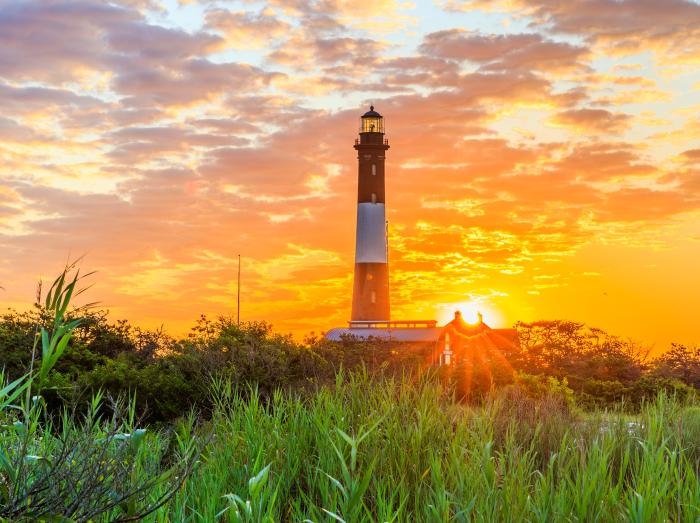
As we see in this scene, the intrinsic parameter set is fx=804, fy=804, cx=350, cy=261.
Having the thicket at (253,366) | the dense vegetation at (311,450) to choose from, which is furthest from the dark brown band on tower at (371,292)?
the dense vegetation at (311,450)

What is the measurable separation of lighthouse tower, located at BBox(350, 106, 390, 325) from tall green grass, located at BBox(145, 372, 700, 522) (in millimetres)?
34811

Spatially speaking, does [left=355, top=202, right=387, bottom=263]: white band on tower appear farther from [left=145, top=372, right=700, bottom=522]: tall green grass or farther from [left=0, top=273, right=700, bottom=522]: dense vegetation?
[left=145, top=372, right=700, bottom=522]: tall green grass

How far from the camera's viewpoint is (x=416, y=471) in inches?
216

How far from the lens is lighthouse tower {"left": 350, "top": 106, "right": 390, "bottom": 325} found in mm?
42531

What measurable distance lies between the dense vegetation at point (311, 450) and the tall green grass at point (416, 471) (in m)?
0.02

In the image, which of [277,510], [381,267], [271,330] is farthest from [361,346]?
[381,267]

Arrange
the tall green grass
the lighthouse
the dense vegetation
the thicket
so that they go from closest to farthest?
the dense vegetation
the tall green grass
the thicket
the lighthouse

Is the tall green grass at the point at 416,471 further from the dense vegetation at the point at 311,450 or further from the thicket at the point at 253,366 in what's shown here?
the thicket at the point at 253,366

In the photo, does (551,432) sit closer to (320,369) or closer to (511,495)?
(511,495)

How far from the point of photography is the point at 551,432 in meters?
7.24

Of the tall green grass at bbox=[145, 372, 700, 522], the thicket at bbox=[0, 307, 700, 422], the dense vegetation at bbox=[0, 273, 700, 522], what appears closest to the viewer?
the dense vegetation at bbox=[0, 273, 700, 522]

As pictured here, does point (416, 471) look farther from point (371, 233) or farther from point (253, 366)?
point (371, 233)

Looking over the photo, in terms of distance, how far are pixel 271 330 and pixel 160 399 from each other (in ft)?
13.3

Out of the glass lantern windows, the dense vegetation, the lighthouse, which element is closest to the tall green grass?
the dense vegetation
